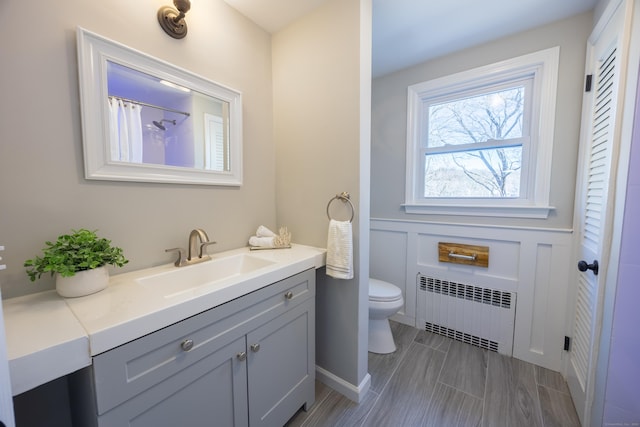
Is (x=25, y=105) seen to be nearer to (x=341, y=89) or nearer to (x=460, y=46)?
(x=341, y=89)

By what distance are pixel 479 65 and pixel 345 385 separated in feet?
8.05

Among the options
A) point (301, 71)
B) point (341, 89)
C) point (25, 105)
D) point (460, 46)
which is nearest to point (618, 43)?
point (460, 46)

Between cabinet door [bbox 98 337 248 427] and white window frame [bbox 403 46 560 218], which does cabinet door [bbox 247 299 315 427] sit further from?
white window frame [bbox 403 46 560 218]

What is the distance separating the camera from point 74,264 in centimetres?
86

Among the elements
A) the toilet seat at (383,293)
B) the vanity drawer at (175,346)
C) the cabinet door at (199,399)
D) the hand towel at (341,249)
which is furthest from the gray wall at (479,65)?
the cabinet door at (199,399)

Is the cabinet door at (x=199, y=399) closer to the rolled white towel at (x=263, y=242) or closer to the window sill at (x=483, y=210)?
the rolled white towel at (x=263, y=242)

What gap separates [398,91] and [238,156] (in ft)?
5.20

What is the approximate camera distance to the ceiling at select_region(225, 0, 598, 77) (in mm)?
1467

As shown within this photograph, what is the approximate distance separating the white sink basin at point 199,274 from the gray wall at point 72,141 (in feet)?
0.45

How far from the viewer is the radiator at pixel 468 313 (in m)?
1.86

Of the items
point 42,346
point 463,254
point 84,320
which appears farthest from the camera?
point 463,254

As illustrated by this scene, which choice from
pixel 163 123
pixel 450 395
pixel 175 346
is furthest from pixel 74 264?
pixel 450 395

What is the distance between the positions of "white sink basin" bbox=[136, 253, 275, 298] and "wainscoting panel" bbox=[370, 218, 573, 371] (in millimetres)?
1459

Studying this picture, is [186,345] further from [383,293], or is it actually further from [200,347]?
[383,293]
